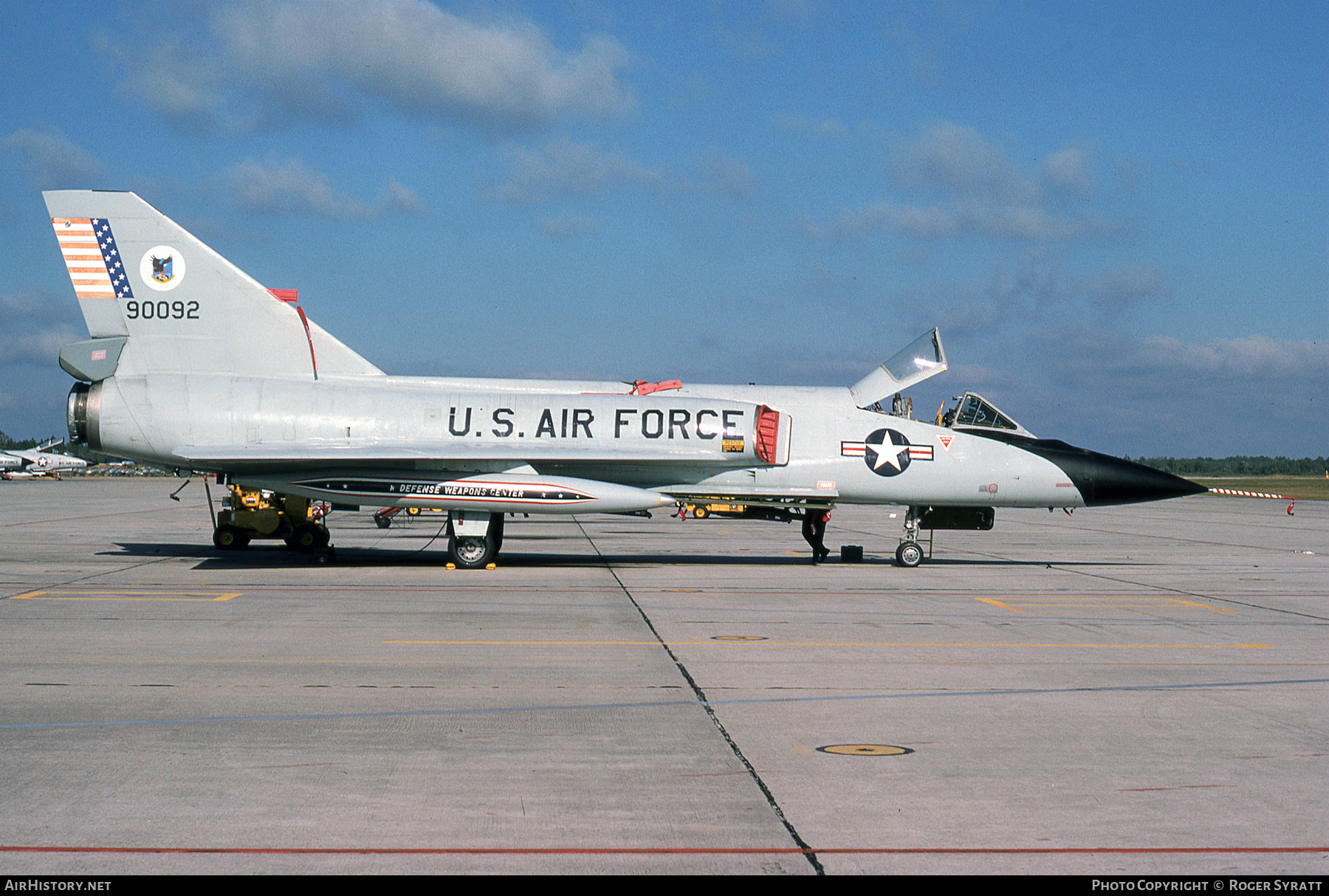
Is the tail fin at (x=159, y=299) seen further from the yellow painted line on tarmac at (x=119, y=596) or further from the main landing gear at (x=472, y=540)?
the yellow painted line on tarmac at (x=119, y=596)

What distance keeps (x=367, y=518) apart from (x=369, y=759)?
34.2 meters

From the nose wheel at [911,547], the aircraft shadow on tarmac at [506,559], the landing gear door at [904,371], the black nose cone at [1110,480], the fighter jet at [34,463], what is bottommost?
the fighter jet at [34,463]

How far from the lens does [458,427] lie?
17531 millimetres

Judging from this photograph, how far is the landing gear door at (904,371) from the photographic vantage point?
60.8 ft

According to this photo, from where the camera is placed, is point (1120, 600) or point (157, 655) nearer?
point (157, 655)

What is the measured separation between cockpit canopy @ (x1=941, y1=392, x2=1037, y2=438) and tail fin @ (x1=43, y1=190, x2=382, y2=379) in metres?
11.3

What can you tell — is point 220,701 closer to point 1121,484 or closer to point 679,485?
point 679,485

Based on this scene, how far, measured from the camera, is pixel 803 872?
4.43m

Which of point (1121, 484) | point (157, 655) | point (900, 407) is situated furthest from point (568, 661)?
point (1121, 484)

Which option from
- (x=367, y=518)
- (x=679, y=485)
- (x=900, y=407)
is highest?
(x=900, y=407)

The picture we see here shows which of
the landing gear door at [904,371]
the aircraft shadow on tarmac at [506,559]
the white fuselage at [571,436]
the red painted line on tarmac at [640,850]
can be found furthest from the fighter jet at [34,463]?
the red painted line on tarmac at [640,850]

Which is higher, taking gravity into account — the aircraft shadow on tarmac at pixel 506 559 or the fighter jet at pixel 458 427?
the fighter jet at pixel 458 427

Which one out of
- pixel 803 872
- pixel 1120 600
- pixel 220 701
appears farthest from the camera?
pixel 1120 600

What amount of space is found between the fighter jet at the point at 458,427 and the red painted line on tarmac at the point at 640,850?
12034mm
